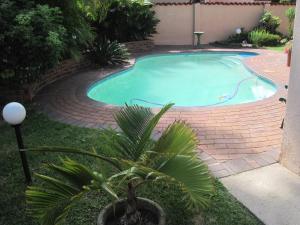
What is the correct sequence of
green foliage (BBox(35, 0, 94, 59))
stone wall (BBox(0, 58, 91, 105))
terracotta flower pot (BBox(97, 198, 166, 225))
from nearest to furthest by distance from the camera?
1. terracotta flower pot (BBox(97, 198, 166, 225))
2. stone wall (BBox(0, 58, 91, 105))
3. green foliage (BBox(35, 0, 94, 59))

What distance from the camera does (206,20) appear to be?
16.3 meters

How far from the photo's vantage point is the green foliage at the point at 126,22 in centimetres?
1296

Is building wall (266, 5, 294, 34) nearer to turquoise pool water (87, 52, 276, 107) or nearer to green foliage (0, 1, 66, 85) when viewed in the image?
turquoise pool water (87, 52, 276, 107)

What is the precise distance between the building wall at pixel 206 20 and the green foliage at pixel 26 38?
10.0m

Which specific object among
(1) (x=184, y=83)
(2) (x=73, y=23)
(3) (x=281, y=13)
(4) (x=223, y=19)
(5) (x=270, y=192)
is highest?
(2) (x=73, y=23)

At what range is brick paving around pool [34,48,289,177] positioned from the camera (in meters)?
4.41

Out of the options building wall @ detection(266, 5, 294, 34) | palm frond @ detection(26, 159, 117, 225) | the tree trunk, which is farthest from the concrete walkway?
building wall @ detection(266, 5, 294, 34)

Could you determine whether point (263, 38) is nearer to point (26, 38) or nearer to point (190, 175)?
point (26, 38)

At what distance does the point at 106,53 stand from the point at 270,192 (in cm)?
827

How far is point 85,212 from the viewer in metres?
3.37

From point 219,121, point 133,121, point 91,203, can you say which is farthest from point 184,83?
point 133,121

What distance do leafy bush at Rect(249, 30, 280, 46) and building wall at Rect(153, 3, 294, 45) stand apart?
1440 millimetres

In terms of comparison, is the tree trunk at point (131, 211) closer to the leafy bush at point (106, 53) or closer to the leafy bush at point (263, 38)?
the leafy bush at point (106, 53)

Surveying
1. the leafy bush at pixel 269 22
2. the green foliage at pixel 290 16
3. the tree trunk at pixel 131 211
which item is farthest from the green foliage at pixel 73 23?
the green foliage at pixel 290 16
